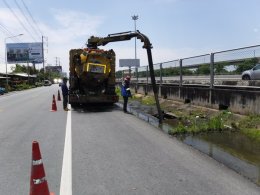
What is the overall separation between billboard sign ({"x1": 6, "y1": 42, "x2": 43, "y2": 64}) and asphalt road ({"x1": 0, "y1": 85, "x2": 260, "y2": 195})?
276ft

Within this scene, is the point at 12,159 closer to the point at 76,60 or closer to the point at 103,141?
the point at 103,141

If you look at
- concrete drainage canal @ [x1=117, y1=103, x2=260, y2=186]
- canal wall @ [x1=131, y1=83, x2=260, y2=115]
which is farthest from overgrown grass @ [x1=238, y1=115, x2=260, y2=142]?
canal wall @ [x1=131, y1=83, x2=260, y2=115]

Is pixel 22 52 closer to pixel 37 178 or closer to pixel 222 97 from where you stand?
pixel 222 97

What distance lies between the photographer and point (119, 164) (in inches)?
294

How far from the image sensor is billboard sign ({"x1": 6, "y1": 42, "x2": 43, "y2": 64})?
303 feet

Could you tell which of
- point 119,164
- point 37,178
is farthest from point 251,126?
point 37,178

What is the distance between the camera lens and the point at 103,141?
397 inches

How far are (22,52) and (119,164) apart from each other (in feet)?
296

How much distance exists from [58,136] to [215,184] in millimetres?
6011

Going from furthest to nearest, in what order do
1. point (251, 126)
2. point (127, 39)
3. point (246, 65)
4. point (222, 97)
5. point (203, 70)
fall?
point (127, 39), point (203, 70), point (222, 97), point (246, 65), point (251, 126)

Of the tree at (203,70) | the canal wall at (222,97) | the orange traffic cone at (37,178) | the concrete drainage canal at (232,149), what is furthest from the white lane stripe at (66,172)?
the tree at (203,70)

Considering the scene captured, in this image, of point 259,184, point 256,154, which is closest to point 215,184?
point 259,184

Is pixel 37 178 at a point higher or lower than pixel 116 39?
lower

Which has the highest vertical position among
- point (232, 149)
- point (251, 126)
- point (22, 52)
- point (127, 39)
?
point (22, 52)
